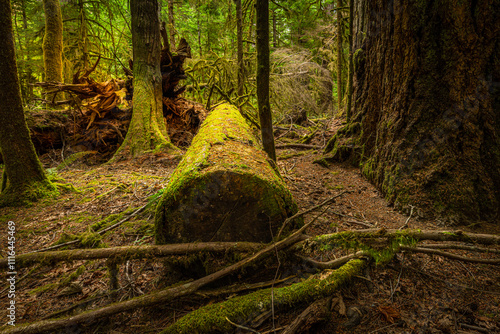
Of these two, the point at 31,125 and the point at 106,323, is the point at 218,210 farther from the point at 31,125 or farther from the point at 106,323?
the point at 31,125

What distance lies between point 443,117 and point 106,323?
3.76 metres

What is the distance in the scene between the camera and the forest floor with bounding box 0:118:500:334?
1482 millimetres

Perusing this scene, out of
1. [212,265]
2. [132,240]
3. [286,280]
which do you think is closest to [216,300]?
[212,265]

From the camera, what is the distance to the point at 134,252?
175 cm

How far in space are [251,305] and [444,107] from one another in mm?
2914

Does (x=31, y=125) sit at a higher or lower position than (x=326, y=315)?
higher

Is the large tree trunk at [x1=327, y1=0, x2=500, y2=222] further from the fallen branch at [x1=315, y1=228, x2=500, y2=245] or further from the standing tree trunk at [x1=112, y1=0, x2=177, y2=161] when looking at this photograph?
the standing tree trunk at [x1=112, y1=0, x2=177, y2=161]

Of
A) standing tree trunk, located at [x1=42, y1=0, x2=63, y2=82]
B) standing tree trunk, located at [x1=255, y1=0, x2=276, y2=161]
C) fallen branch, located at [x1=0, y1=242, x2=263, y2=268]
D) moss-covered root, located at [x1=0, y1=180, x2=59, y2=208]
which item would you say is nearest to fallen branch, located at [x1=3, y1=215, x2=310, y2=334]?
fallen branch, located at [x1=0, y1=242, x2=263, y2=268]

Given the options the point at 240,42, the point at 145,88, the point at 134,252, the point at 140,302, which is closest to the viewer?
the point at 140,302

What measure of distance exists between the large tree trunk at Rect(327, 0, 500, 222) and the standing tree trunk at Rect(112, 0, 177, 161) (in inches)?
182

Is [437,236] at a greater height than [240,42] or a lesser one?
lesser

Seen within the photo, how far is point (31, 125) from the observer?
600cm

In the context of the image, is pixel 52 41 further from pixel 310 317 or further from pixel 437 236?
pixel 437 236

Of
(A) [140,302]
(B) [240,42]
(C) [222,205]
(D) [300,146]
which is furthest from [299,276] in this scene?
(B) [240,42]
